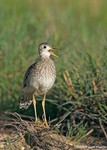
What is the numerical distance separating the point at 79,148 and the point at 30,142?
59cm

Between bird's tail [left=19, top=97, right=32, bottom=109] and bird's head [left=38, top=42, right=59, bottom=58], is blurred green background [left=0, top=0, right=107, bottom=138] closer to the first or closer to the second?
bird's tail [left=19, top=97, right=32, bottom=109]

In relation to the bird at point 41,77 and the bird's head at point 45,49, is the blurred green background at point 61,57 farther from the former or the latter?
the bird's head at point 45,49

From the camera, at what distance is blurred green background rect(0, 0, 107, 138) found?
10133 millimetres

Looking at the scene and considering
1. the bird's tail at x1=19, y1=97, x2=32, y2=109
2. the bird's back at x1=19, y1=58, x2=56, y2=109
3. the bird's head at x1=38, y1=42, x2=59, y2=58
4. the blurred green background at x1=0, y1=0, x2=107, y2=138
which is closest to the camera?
the bird's back at x1=19, y1=58, x2=56, y2=109

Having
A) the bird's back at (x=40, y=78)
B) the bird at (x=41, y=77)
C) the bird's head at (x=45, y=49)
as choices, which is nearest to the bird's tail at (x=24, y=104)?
the bird at (x=41, y=77)

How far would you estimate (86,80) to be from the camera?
10.3 m

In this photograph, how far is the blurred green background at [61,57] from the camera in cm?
1013

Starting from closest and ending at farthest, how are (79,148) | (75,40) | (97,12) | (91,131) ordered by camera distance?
(79,148) < (91,131) < (75,40) < (97,12)

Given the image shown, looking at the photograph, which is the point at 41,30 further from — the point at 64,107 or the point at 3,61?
the point at 64,107

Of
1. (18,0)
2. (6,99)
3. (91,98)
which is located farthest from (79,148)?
(18,0)

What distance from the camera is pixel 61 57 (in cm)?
1098

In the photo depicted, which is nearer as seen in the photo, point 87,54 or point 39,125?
point 39,125

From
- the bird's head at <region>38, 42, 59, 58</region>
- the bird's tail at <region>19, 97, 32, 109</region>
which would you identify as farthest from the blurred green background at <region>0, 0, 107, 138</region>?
the bird's head at <region>38, 42, 59, 58</region>

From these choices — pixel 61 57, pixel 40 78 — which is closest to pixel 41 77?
pixel 40 78
